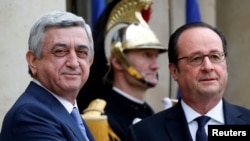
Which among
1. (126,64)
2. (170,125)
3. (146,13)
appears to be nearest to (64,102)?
(170,125)

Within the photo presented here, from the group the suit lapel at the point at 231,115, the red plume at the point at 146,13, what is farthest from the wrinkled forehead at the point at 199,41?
the red plume at the point at 146,13

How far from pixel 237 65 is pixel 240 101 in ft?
1.05

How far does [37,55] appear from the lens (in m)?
3.23

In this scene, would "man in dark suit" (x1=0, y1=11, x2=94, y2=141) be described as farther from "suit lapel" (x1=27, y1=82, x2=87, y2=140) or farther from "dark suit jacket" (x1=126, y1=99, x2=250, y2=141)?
"dark suit jacket" (x1=126, y1=99, x2=250, y2=141)

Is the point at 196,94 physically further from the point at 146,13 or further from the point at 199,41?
the point at 146,13

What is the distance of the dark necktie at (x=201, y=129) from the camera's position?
11.5 ft

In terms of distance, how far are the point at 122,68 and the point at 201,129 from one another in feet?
5.47

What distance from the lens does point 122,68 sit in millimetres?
5152

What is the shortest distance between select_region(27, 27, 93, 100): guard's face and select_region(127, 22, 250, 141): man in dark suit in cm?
52

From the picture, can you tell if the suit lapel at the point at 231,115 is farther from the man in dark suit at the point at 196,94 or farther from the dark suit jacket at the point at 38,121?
the dark suit jacket at the point at 38,121

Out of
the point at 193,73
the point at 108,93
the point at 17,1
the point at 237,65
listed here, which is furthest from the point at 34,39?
the point at 237,65

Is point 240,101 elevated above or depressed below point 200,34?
below

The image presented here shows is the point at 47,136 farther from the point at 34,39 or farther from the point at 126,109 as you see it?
the point at 126,109

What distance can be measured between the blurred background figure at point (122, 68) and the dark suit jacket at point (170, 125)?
1266 millimetres
